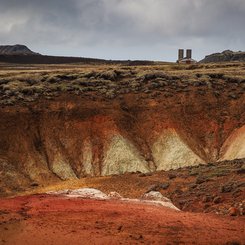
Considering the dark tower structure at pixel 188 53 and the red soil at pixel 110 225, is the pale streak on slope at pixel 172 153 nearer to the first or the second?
the red soil at pixel 110 225

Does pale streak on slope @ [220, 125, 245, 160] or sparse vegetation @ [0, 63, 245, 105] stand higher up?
sparse vegetation @ [0, 63, 245, 105]

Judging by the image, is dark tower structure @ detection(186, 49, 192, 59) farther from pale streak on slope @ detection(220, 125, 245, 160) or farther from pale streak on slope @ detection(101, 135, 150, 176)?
pale streak on slope @ detection(101, 135, 150, 176)

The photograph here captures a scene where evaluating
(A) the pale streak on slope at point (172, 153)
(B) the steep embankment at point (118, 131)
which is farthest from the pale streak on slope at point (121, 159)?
(A) the pale streak on slope at point (172, 153)

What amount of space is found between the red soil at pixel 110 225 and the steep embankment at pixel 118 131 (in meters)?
18.2

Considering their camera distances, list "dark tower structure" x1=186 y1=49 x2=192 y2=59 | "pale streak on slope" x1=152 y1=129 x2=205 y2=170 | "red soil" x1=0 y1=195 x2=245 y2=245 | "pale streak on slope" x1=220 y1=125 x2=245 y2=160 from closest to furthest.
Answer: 1. "red soil" x1=0 y1=195 x2=245 y2=245
2. "pale streak on slope" x1=220 y1=125 x2=245 y2=160
3. "pale streak on slope" x1=152 y1=129 x2=205 y2=170
4. "dark tower structure" x1=186 y1=49 x2=192 y2=59

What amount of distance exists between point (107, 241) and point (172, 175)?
1628 cm

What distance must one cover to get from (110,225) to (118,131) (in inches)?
1121

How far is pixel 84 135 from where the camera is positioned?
49000 millimetres

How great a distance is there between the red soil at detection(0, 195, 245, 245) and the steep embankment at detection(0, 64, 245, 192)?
18202mm

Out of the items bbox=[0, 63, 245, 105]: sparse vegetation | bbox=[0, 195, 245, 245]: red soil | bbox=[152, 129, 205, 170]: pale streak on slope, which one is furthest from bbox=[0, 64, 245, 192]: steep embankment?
bbox=[0, 195, 245, 245]: red soil

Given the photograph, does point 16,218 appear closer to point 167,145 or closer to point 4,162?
point 4,162

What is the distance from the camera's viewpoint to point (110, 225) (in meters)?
21.3

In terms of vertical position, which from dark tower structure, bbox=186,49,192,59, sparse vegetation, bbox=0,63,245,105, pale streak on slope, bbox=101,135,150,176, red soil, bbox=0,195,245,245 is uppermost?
dark tower structure, bbox=186,49,192,59

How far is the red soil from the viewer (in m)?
19.7
